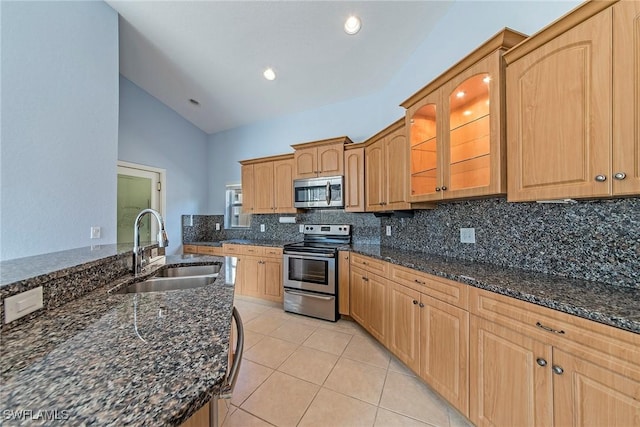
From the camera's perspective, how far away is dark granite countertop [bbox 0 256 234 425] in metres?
0.44

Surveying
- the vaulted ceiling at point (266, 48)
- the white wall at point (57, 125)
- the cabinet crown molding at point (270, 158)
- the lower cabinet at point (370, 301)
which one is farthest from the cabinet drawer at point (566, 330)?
the white wall at point (57, 125)

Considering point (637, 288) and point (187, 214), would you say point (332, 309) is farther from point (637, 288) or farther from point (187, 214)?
point (187, 214)

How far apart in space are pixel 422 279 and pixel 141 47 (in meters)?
4.14

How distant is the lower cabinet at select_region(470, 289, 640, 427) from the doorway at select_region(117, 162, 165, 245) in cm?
414

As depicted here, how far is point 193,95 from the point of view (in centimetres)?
361

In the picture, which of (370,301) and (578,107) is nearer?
(578,107)

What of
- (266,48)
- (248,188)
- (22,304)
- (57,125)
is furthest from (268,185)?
(22,304)

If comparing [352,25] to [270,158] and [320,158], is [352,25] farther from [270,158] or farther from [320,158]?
[270,158]

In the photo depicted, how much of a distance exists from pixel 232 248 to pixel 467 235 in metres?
3.21

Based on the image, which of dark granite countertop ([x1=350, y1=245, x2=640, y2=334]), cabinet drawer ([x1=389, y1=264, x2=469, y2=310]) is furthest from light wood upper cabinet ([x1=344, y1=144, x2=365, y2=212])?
dark granite countertop ([x1=350, y1=245, x2=640, y2=334])

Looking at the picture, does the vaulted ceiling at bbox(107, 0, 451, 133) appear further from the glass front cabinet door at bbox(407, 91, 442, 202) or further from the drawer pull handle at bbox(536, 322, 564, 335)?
the drawer pull handle at bbox(536, 322, 564, 335)

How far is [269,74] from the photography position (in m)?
2.93

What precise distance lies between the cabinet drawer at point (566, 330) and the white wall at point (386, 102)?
1677 millimetres

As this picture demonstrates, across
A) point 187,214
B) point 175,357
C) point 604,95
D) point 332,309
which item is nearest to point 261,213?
point 187,214
